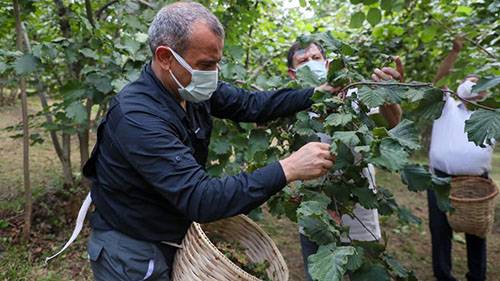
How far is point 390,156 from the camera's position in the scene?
1.26 m

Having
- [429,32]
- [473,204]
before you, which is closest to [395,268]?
[473,204]

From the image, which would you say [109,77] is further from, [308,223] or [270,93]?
[308,223]

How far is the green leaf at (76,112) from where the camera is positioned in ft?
8.03

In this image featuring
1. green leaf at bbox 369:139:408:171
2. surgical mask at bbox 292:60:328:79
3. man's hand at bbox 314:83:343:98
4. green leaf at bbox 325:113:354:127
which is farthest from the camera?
surgical mask at bbox 292:60:328:79

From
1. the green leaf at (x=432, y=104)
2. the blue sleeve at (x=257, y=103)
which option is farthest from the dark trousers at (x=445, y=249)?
the green leaf at (x=432, y=104)

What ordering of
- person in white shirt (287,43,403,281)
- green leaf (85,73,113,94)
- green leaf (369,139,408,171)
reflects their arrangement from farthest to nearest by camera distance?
1. green leaf (85,73,113,94)
2. person in white shirt (287,43,403,281)
3. green leaf (369,139,408,171)

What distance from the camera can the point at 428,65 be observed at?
480cm

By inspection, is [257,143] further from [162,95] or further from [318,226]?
[318,226]

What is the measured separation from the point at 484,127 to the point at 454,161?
2.20 metres

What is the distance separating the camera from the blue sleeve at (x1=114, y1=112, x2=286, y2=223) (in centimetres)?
138

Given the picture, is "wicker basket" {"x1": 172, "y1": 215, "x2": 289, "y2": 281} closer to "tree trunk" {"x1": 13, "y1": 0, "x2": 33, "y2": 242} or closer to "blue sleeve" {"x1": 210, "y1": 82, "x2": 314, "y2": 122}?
"blue sleeve" {"x1": 210, "y1": 82, "x2": 314, "y2": 122}

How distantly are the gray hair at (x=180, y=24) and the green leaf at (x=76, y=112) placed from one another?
104cm

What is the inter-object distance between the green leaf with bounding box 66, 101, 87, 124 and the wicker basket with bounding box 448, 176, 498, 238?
2559 millimetres

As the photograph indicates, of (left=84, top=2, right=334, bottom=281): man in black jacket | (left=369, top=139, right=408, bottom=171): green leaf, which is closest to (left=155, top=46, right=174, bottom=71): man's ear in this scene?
(left=84, top=2, right=334, bottom=281): man in black jacket
